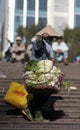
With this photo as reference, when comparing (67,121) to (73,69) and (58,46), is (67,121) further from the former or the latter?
(58,46)

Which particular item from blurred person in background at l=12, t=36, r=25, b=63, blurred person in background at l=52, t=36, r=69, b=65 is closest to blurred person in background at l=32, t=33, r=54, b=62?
blurred person in background at l=52, t=36, r=69, b=65

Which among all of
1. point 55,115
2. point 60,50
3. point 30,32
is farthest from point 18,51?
point 30,32

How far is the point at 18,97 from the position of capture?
9.75 meters

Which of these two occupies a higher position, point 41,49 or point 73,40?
point 41,49

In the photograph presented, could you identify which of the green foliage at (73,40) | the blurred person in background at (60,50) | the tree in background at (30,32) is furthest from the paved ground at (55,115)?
the tree in background at (30,32)

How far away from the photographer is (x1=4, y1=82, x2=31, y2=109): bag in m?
9.68

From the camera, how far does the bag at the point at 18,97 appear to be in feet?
31.8

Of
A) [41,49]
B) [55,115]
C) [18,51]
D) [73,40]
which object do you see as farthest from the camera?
[73,40]

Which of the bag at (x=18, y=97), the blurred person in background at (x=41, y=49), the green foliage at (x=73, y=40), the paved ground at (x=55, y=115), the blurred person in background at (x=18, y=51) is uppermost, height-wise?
the blurred person in background at (x=41, y=49)

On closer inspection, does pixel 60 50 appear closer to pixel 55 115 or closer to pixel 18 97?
pixel 55 115

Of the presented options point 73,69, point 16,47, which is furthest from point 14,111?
point 16,47

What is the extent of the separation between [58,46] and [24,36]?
130 feet

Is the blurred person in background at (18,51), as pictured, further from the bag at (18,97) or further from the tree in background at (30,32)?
the tree in background at (30,32)

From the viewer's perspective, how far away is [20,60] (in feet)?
58.2
